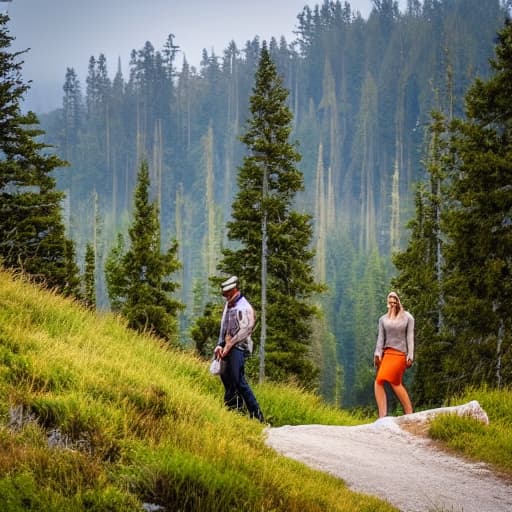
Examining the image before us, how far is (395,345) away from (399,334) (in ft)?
0.70

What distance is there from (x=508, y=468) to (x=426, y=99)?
474 feet

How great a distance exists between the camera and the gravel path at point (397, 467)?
6.37 m

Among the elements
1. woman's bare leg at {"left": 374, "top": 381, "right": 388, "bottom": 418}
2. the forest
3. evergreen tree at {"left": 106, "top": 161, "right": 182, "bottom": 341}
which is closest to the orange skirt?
woman's bare leg at {"left": 374, "top": 381, "right": 388, "bottom": 418}

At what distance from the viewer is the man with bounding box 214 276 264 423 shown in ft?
30.6

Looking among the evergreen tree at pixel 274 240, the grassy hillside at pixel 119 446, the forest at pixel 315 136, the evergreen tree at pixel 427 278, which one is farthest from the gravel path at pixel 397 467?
the forest at pixel 315 136

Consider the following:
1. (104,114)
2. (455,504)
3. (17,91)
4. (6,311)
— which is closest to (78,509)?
(455,504)

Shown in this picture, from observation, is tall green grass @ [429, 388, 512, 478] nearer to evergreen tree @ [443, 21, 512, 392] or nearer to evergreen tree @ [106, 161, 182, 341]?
evergreen tree @ [443, 21, 512, 392]

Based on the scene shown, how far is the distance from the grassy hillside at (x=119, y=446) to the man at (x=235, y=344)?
0.70 m

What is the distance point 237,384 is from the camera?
938 cm

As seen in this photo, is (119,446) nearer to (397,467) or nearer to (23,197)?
(397,467)

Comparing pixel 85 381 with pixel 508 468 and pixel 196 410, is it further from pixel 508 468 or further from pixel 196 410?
pixel 508 468

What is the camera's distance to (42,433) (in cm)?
547

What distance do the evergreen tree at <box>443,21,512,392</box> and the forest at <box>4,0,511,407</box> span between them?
6551cm

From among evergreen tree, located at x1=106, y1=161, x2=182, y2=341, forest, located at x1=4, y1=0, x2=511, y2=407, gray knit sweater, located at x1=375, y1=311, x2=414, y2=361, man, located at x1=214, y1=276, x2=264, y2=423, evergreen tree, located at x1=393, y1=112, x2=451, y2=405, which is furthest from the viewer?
forest, located at x1=4, y1=0, x2=511, y2=407
